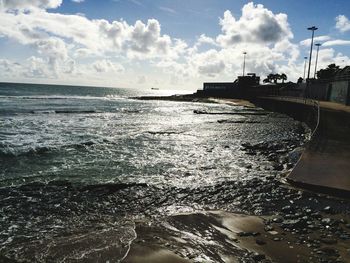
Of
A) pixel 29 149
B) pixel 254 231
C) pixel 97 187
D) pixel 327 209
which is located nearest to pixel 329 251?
pixel 254 231

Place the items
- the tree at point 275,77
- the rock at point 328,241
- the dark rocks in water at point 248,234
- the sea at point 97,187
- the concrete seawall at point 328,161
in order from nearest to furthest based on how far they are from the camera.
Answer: the rock at point 328,241 → the sea at point 97,187 → the dark rocks in water at point 248,234 → the concrete seawall at point 328,161 → the tree at point 275,77

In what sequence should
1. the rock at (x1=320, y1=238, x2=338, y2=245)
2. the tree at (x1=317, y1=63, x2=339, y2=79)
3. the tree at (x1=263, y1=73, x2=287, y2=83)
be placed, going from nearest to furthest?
the rock at (x1=320, y1=238, x2=338, y2=245) → the tree at (x1=317, y1=63, x2=339, y2=79) → the tree at (x1=263, y1=73, x2=287, y2=83)

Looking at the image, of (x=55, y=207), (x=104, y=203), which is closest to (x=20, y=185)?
(x=55, y=207)

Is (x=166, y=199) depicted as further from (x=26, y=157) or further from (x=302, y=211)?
(x=26, y=157)

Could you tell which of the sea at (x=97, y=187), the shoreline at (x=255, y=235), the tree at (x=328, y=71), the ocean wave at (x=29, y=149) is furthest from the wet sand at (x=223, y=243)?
the tree at (x=328, y=71)

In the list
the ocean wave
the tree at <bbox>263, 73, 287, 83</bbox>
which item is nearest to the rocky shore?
the ocean wave

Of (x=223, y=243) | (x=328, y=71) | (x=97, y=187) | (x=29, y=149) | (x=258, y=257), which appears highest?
(x=328, y=71)

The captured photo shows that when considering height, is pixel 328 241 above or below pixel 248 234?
above

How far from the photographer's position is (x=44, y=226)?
7.14m

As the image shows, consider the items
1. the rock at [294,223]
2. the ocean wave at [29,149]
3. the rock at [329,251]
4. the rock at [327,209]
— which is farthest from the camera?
the ocean wave at [29,149]

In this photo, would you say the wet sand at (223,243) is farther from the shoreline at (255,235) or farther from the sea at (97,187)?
the sea at (97,187)

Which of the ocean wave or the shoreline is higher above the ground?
the shoreline

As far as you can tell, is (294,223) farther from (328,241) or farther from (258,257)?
(258,257)

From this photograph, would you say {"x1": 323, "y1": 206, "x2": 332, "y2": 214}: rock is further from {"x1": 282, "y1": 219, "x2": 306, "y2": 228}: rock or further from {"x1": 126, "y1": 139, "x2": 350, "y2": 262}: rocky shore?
{"x1": 282, "y1": 219, "x2": 306, "y2": 228}: rock
